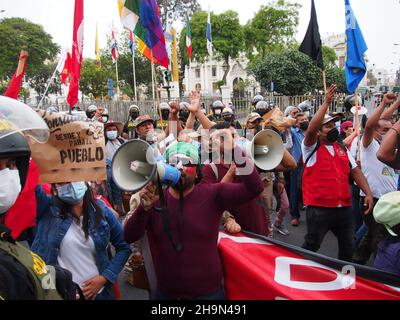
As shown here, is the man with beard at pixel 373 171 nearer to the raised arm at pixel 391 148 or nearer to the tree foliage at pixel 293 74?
the raised arm at pixel 391 148

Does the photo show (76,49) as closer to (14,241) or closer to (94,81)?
(14,241)

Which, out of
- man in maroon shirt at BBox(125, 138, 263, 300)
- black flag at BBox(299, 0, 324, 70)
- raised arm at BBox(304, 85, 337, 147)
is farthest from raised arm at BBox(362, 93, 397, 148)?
man in maroon shirt at BBox(125, 138, 263, 300)

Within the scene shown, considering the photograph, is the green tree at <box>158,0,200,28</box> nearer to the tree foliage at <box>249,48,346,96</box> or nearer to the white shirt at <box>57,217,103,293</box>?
the tree foliage at <box>249,48,346,96</box>

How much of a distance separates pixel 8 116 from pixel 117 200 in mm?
4640

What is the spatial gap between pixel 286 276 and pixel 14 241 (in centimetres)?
159

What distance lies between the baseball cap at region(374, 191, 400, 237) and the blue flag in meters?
3.39

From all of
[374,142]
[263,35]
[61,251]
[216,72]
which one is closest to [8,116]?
[61,251]

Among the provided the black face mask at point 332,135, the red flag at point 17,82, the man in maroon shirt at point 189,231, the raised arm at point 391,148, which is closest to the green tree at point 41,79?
the red flag at point 17,82

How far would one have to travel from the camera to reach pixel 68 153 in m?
2.08

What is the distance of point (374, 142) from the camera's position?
4004 millimetres

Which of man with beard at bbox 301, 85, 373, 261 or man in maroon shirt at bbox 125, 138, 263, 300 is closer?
man in maroon shirt at bbox 125, 138, 263, 300

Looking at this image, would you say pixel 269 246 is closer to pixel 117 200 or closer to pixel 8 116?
pixel 8 116

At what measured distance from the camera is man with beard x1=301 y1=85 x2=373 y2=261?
3568 millimetres

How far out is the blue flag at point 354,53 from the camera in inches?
205
